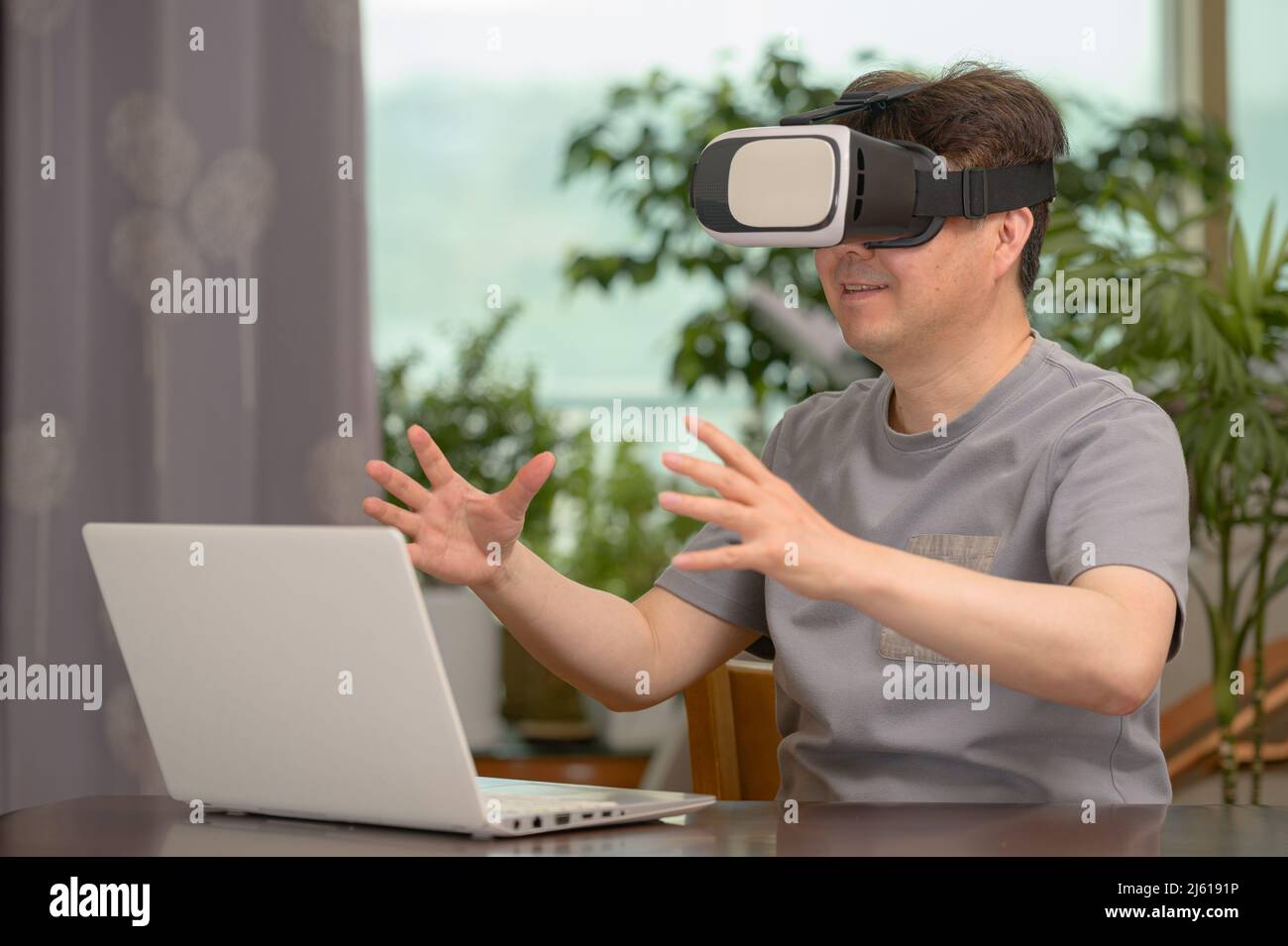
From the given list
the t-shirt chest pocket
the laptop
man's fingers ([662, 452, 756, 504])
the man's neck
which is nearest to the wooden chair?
the t-shirt chest pocket

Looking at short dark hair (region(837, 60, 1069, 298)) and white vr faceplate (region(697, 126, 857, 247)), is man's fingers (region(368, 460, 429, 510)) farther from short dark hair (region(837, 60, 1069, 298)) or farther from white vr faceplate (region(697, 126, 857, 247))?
short dark hair (region(837, 60, 1069, 298))

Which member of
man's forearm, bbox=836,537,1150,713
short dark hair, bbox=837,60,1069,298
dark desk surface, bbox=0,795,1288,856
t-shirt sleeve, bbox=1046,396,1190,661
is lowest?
dark desk surface, bbox=0,795,1288,856

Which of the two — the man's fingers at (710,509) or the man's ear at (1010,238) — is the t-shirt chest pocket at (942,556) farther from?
the man's fingers at (710,509)

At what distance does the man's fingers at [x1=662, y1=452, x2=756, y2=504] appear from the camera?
94 centimetres

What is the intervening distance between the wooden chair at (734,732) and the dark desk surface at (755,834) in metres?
0.37

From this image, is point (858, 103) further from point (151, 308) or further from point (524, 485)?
point (151, 308)

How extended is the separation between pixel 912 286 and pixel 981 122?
0.16 metres

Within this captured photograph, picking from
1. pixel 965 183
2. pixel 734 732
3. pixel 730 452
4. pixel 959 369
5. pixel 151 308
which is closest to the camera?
pixel 730 452

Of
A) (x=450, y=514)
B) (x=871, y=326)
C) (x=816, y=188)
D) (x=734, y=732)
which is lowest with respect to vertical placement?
(x=734, y=732)

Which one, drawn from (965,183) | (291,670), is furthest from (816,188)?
(291,670)

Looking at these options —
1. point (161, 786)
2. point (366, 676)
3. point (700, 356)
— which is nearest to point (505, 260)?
point (700, 356)

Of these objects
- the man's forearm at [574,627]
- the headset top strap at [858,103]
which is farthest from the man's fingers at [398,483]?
the headset top strap at [858,103]

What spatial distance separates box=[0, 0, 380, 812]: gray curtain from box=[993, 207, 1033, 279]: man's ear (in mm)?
1382

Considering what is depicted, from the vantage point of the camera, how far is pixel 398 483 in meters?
1.19
